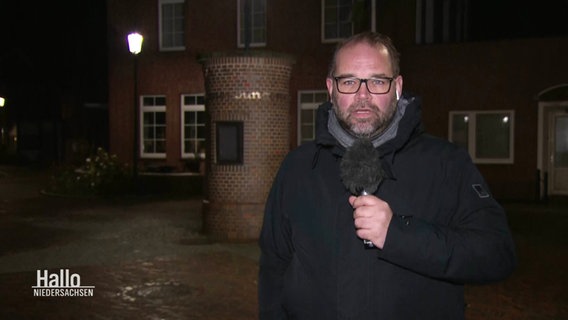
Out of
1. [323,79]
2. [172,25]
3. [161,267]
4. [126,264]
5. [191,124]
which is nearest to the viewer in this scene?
[161,267]

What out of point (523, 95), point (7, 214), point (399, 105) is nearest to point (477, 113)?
point (523, 95)

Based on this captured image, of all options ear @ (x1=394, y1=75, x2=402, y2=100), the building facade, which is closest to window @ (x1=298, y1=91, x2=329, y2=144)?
the building facade

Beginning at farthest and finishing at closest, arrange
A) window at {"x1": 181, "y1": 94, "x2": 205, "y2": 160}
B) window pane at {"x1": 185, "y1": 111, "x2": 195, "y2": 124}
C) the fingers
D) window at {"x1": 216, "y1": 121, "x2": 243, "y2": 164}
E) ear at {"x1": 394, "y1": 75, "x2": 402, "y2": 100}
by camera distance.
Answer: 1. window pane at {"x1": 185, "y1": 111, "x2": 195, "y2": 124}
2. window at {"x1": 181, "y1": 94, "x2": 205, "y2": 160}
3. window at {"x1": 216, "y1": 121, "x2": 243, "y2": 164}
4. ear at {"x1": 394, "y1": 75, "x2": 402, "y2": 100}
5. the fingers

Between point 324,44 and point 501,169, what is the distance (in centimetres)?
697

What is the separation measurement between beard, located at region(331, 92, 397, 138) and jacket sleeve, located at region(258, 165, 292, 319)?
432 mm

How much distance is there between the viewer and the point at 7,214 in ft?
47.6

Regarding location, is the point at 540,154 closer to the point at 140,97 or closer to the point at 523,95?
the point at 523,95

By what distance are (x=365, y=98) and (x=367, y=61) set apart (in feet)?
0.48

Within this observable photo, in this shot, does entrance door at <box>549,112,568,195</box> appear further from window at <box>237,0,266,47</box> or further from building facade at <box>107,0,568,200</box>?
window at <box>237,0,266,47</box>

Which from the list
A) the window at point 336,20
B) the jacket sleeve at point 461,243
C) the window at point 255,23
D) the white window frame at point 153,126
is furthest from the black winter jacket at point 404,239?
the white window frame at point 153,126

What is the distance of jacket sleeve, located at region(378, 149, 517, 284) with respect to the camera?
1959mm

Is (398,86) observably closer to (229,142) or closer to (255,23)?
(229,142)
